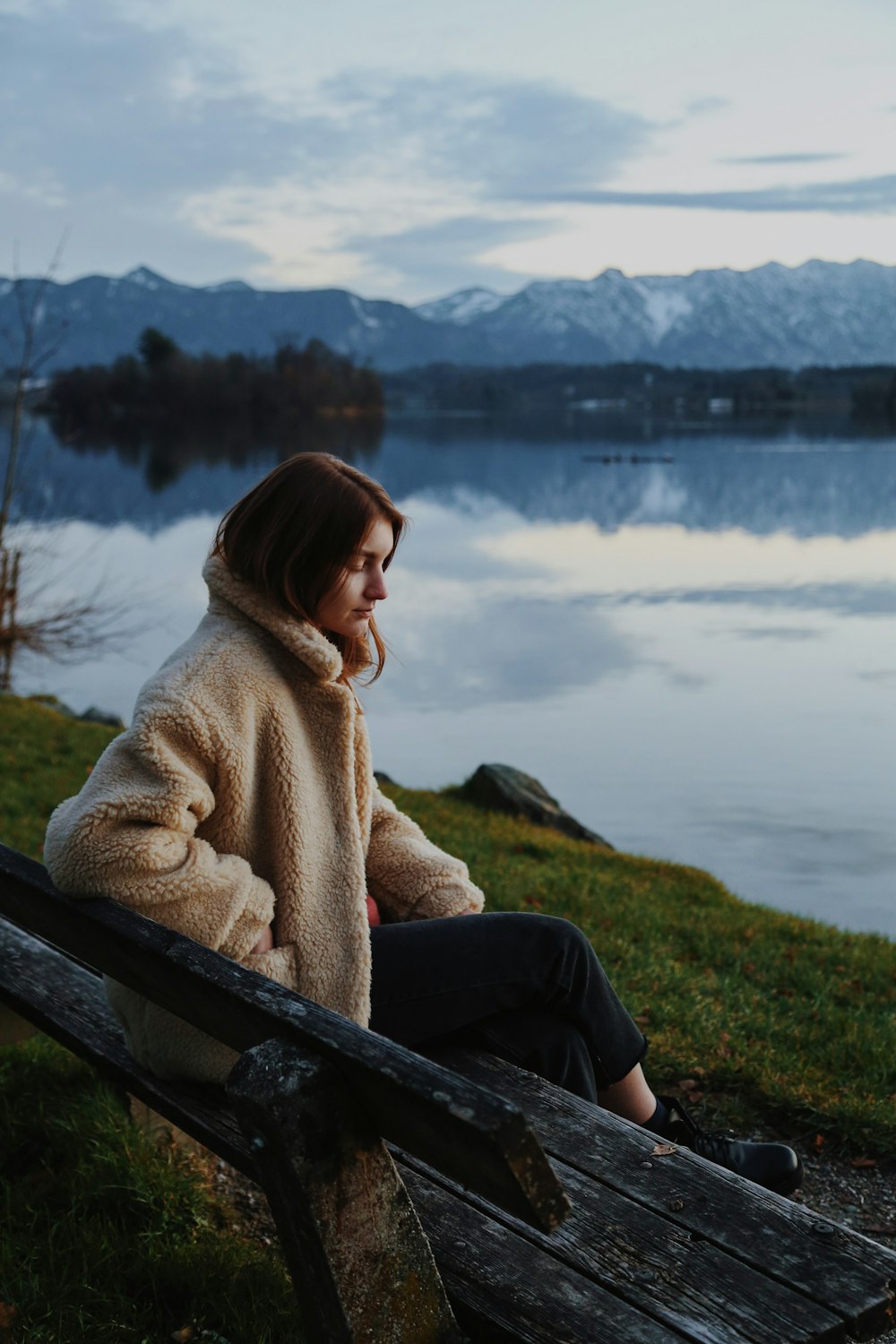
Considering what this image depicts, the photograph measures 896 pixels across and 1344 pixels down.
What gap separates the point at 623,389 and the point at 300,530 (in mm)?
179591

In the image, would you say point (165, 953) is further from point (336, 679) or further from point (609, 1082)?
point (609, 1082)

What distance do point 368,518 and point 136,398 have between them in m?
101

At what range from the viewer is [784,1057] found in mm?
4762

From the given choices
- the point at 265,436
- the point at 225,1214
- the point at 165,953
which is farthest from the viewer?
the point at 265,436

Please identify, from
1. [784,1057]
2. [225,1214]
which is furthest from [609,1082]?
[784,1057]

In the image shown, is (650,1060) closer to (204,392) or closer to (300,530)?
(300,530)

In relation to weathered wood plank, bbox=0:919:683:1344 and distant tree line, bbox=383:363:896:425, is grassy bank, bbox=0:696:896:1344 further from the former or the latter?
distant tree line, bbox=383:363:896:425

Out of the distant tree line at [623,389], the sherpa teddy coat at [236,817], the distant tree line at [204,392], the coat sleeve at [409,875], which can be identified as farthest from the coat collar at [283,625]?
the distant tree line at [623,389]

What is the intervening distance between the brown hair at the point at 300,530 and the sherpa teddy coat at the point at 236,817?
0.17 ft

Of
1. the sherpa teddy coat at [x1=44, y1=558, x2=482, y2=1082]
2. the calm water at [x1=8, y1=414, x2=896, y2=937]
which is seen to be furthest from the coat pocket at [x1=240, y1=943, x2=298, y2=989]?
the calm water at [x1=8, y1=414, x2=896, y2=937]

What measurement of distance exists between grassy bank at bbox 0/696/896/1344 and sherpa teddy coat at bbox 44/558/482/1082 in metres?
0.51

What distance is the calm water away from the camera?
11.7 m

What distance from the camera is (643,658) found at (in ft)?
63.3

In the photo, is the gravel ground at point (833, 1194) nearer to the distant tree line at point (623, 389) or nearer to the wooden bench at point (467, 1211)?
the wooden bench at point (467, 1211)
